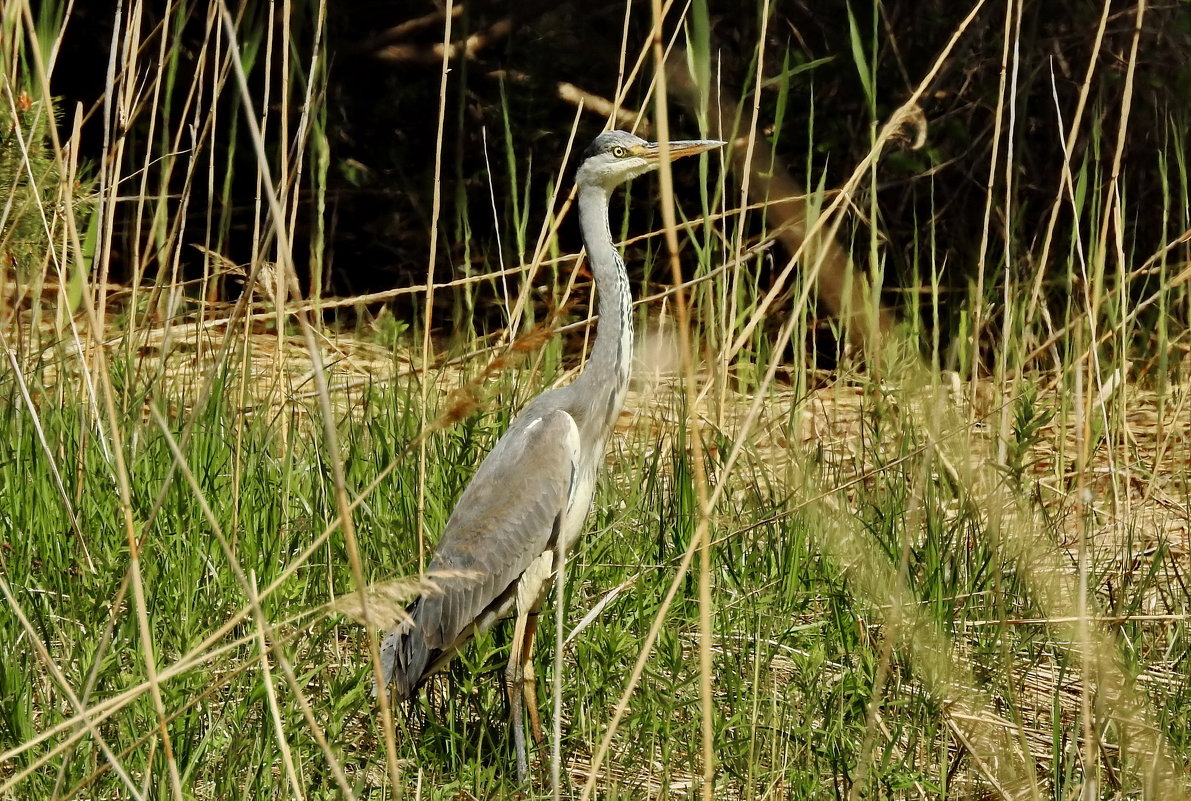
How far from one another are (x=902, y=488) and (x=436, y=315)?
3.73 meters

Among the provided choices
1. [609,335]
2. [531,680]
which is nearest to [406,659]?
[531,680]

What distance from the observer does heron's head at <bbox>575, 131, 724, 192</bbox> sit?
9.44 ft

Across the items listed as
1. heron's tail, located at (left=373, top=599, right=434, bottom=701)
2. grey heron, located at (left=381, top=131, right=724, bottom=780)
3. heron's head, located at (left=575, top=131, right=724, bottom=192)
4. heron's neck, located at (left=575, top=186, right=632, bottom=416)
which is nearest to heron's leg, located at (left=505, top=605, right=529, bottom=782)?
grey heron, located at (left=381, top=131, right=724, bottom=780)

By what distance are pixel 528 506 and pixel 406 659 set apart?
0.36 m

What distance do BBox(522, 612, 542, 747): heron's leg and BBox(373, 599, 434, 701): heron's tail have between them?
0.59 feet

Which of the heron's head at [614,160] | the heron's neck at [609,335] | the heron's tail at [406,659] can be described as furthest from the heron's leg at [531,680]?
the heron's head at [614,160]

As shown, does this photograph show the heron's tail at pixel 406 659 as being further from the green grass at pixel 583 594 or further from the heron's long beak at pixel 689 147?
the heron's long beak at pixel 689 147

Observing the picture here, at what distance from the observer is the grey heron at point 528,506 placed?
2492 millimetres

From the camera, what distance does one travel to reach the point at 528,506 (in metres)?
2.61

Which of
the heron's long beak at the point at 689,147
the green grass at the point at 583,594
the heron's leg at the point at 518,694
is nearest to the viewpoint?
the green grass at the point at 583,594

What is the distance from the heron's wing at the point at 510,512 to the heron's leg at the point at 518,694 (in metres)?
0.09

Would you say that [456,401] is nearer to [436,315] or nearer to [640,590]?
[640,590]

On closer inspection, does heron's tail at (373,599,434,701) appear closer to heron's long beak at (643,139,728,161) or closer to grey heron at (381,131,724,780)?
grey heron at (381,131,724,780)

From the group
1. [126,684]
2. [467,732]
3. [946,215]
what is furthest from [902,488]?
[946,215]
